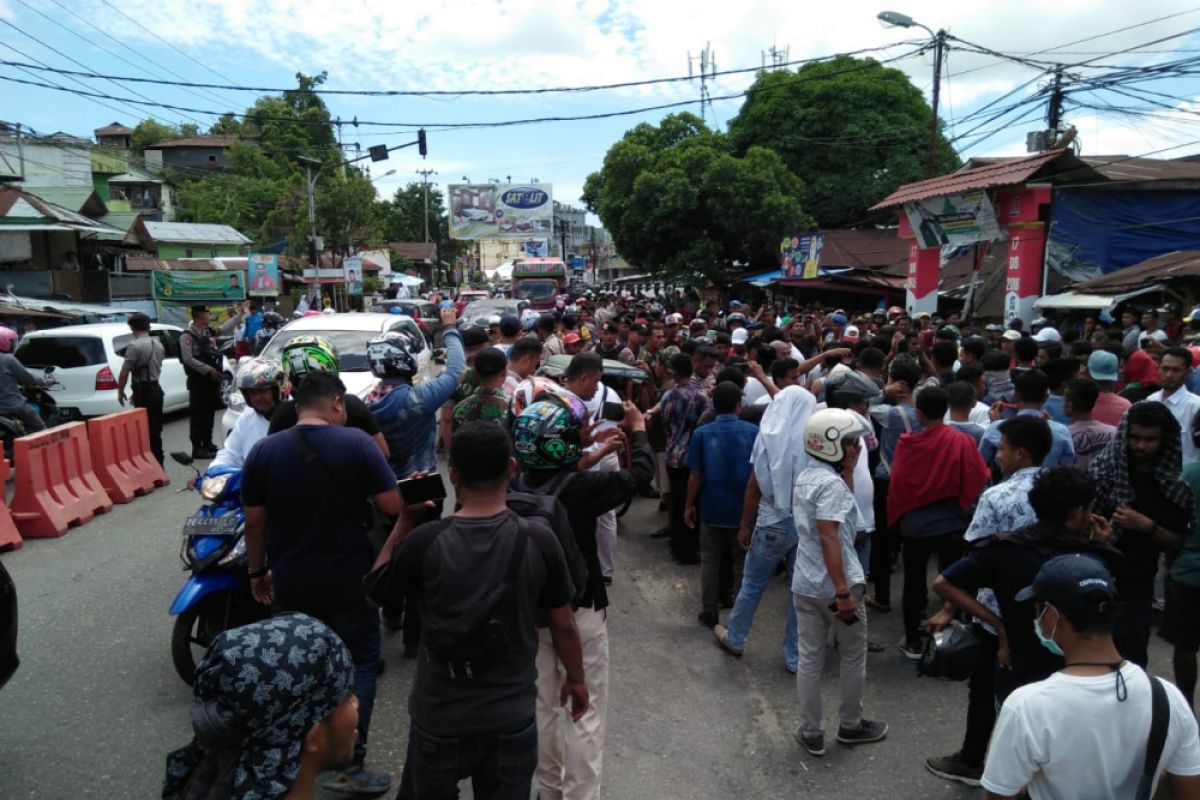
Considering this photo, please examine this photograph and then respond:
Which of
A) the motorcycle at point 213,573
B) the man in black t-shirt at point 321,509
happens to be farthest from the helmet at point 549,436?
the motorcycle at point 213,573

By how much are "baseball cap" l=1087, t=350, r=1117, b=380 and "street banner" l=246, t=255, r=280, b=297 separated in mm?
29043

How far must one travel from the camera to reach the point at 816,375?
858 cm

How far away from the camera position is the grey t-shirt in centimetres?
248

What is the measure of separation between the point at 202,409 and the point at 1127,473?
9.63m

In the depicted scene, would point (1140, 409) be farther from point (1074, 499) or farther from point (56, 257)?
point (56, 257)

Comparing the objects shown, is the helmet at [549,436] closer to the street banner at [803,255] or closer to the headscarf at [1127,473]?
the headscarf at [1127,473]

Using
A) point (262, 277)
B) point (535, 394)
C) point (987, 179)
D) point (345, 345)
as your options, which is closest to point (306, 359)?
point (535, 394)

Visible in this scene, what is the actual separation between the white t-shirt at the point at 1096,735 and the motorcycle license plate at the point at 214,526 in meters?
3.80

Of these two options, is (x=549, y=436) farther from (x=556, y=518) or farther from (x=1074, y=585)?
(x=1074, y=585)

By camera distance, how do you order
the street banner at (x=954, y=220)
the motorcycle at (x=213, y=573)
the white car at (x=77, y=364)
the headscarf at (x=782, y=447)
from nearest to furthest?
the motorcycle at (x=213, y=573) → the headscarf at (x=782, y=447) → the white car at (x=77, y=364) → the street banner at (x=954, y=220)

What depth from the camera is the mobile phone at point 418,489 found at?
13.0 feet

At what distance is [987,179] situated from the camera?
53.3 feet

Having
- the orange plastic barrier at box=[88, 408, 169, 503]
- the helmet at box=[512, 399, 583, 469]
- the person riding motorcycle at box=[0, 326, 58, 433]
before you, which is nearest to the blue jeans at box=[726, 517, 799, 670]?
the helmet at box=[512, 399, 583, 469]

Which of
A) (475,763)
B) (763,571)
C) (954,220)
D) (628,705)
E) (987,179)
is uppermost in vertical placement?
(987,179)
